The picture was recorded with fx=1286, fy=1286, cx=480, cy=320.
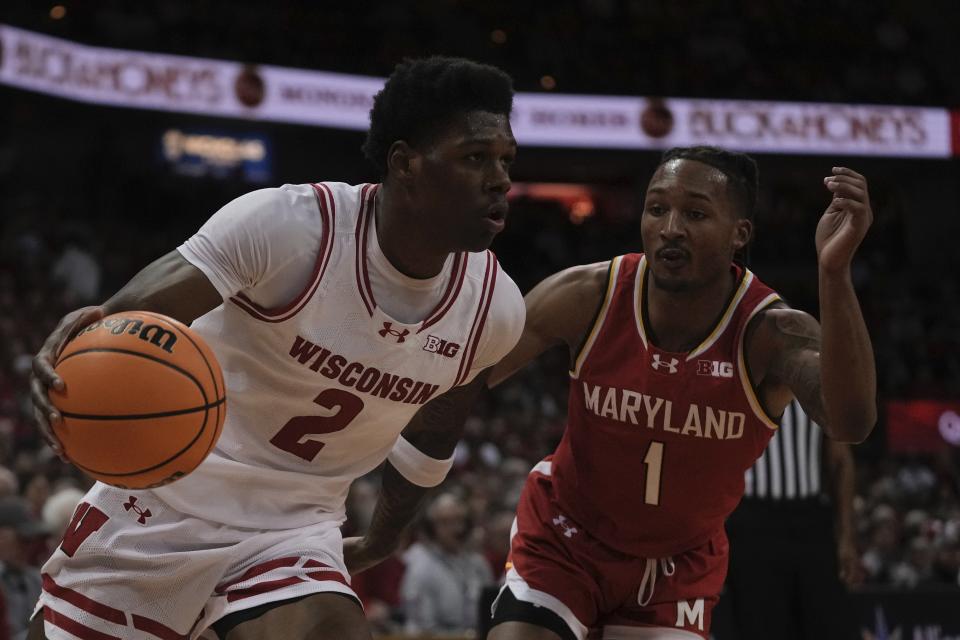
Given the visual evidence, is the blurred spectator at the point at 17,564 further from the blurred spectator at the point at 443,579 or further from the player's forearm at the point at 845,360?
the player's forearm at the point at 845,360

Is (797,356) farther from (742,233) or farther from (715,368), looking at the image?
(742,233)

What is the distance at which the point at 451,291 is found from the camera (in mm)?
3602

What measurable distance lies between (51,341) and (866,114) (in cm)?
2046

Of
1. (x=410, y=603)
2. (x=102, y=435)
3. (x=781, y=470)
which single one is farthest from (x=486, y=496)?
(x=102, y=435)

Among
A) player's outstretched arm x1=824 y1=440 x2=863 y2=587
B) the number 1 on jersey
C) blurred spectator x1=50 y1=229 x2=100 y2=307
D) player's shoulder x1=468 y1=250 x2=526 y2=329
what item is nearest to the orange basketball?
player's shoulder x1=468 y1=250 x2=526 y2=329

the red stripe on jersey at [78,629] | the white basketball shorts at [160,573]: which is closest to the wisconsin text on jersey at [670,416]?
the white basketball shorts at [160,573]

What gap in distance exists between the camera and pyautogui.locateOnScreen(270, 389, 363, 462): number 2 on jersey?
347cm

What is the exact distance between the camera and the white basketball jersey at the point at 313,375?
11.2 ft

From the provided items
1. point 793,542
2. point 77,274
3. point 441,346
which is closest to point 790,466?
point 793,542

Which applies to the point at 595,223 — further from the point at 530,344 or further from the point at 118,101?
the point at 530,344

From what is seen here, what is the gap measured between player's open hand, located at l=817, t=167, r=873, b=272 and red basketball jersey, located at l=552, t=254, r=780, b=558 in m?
0.49

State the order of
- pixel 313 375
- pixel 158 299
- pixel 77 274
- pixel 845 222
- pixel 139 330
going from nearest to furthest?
pixel 139 330 → pixel 158 299 → pixel 313 375 → pixel 845 222 → pixel 77 274

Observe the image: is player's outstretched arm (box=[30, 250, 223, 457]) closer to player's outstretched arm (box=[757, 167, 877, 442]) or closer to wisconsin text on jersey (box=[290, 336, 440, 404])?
wisconsin text on jersey (box=[290, 336, 440, 404])

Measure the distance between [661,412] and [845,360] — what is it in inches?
23.9
